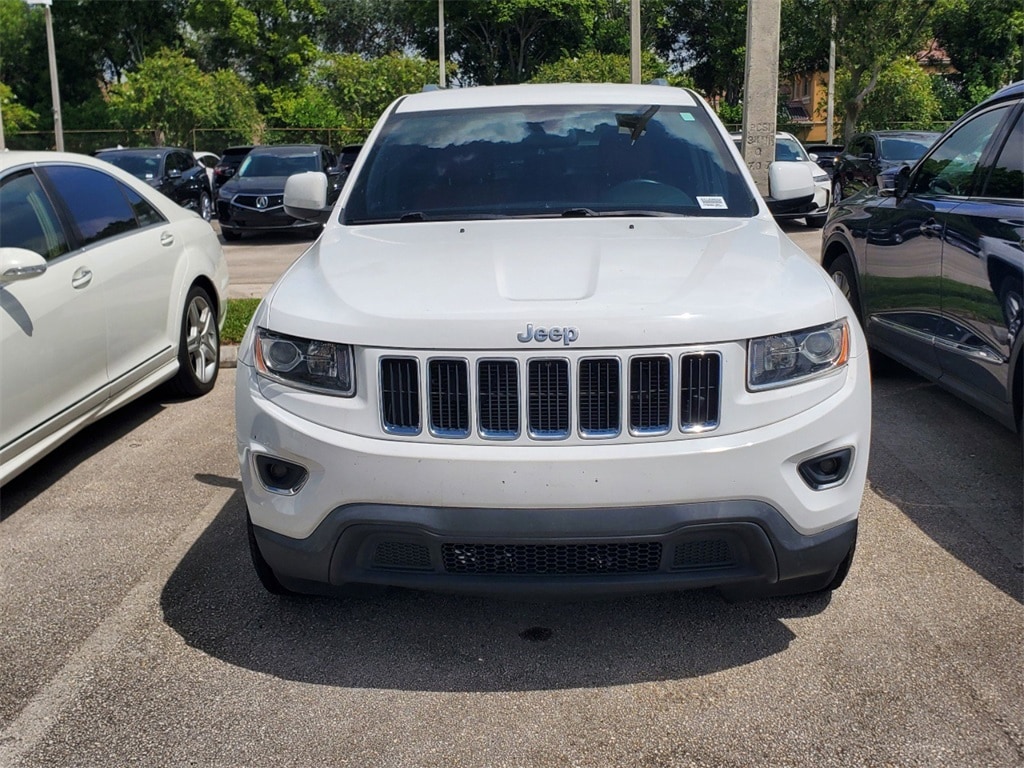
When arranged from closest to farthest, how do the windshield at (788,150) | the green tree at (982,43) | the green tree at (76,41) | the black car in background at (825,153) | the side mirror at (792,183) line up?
the side mirror at (792,183) → the windshield at (788,150) → the black car in background at (825,153) → the green tree at (982,43) → the green tree at (76,41)

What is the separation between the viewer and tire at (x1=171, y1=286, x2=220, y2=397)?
6.39 meters

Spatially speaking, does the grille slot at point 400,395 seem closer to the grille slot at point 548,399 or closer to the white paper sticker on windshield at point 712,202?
the grille slot at point 548,399

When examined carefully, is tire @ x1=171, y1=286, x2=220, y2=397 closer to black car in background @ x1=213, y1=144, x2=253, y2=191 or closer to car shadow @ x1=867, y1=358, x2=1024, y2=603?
car shadow @ x1=867, y1=358, x2=1024, y2=603

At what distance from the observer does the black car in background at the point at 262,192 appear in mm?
17172

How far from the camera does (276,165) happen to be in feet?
60.5

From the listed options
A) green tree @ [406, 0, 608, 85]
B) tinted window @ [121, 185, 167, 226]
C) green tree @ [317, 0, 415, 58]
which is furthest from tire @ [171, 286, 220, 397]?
green tree @ [317, 0, 415, 58]

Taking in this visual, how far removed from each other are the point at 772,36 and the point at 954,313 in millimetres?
9117

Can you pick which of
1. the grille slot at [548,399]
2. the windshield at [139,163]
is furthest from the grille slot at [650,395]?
the windshield at [139,163]

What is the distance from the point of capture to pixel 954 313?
4949 mm

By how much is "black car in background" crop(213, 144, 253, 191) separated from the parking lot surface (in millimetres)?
17100

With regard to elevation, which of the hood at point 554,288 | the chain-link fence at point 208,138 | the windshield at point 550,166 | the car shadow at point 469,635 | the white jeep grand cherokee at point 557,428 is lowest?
the chain-link fence at point 208,138

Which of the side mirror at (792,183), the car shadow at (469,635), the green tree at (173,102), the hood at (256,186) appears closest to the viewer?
the car shadow at (469,635)

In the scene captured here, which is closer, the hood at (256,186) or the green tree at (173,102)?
the hood at (256,186)

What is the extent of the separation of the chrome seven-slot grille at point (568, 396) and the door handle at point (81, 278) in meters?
2.73
